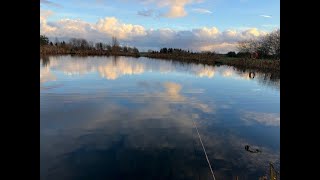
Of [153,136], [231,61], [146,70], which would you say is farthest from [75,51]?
[153,136]

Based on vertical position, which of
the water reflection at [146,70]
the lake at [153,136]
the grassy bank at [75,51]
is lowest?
the lake at [153,136]

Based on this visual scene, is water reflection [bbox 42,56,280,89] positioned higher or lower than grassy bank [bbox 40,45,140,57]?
lower

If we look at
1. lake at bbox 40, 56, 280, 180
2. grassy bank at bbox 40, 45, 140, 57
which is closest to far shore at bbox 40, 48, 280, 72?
grassy bank at bbox 40, 45, 140, 57

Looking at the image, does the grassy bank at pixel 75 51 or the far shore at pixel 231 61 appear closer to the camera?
the far shore at pixel 231 61

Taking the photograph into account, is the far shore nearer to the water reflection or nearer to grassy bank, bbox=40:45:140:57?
grassy bank, bbox=40:45:140:57

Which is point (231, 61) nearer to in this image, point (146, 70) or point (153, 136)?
point (146, 70)

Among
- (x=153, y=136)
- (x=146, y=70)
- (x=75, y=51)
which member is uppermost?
(x=75, y=51)

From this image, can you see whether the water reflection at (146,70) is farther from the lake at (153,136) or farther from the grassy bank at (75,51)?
the grassy bank at (75,51)

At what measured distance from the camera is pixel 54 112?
1683cm

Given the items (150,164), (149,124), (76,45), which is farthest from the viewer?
(76,45)

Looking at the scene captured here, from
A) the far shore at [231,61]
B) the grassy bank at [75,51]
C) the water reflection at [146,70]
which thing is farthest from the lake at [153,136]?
the grassy bank at [75,51]
